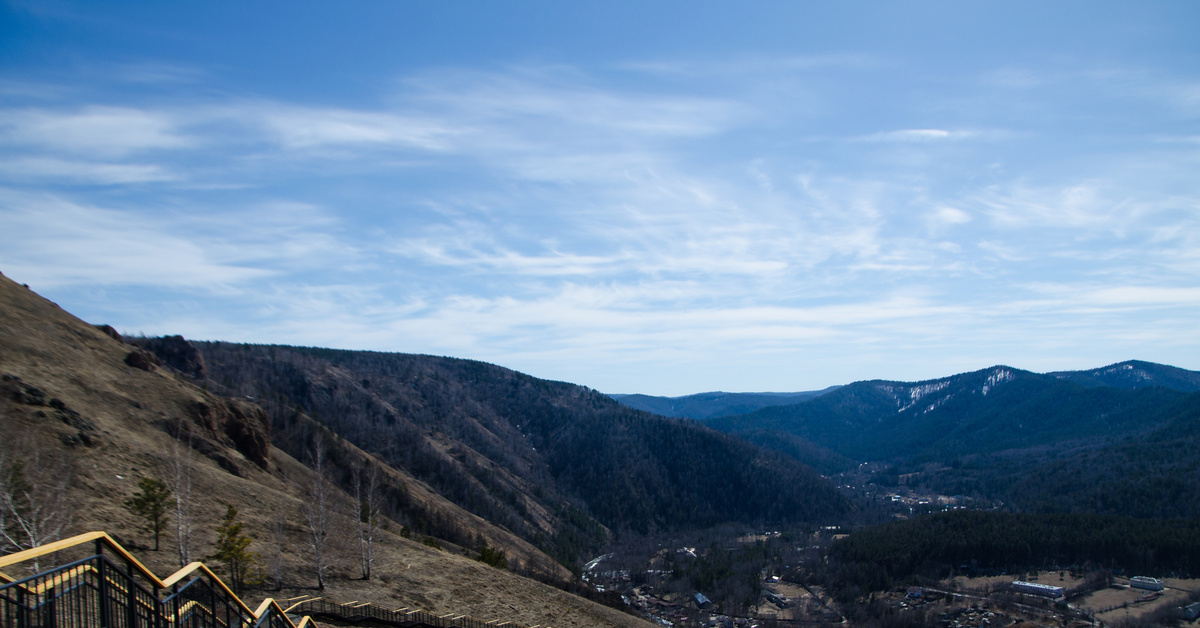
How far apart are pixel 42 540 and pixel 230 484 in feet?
72.6

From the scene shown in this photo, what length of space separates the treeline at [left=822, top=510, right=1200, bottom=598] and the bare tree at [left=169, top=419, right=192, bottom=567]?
4081 inches

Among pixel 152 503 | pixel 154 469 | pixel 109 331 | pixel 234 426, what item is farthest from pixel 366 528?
pixel 109 331

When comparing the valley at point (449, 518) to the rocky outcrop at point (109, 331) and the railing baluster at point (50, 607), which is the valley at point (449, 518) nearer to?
the rocky outcrop at point (109, 331)

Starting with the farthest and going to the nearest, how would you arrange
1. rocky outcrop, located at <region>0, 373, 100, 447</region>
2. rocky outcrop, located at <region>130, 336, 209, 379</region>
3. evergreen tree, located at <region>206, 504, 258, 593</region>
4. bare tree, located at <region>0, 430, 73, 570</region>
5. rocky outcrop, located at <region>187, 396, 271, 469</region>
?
rocky outcrop, located at <region>130, 336, 209, 379</region> < rocky outcrop, located at <region>187, 396, 271, 469</region> < rocky outcrop, located at <region>0, 373, 100, 447</region> < evergreen tree, located at <region>206, 504, 258, 593</region> < bare tree, located at <region>0, 430, 73, 570</region>

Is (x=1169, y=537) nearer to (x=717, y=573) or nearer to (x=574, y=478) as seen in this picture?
(x=717, y=573)

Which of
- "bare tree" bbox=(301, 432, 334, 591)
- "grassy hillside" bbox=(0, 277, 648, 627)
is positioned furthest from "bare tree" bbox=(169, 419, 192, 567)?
"bare tree" bbox=(301, 432, 334, 591)

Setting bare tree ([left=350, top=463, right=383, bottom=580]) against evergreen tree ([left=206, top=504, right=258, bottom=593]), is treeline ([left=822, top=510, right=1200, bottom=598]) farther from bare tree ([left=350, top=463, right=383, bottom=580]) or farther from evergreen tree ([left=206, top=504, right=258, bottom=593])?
evergreen tree ([left=206, top=504, right=258, bottom=593])

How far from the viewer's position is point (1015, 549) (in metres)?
123

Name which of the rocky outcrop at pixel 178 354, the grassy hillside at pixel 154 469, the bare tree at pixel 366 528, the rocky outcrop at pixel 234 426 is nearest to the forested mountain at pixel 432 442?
the rocky outcrop at pixel 178 354

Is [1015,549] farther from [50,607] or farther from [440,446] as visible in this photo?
[50,607]

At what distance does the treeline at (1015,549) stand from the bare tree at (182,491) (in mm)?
103658

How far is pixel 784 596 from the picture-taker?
370 feet

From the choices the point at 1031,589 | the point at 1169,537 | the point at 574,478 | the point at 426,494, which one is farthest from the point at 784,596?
the point at 574,478

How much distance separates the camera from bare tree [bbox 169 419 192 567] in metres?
29.3
